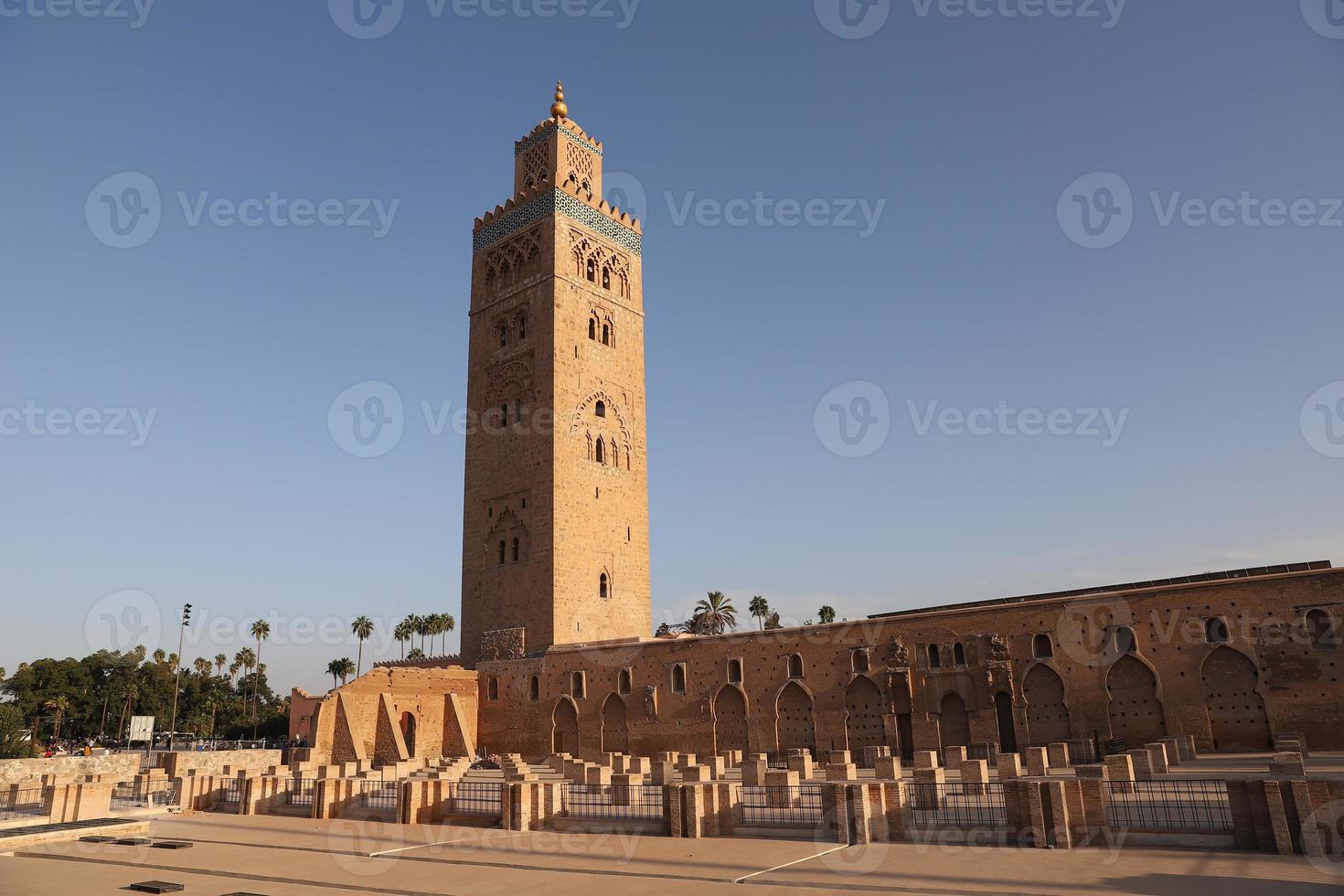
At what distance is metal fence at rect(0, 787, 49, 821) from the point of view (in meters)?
17.3

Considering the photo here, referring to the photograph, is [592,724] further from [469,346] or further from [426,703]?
[469,346]

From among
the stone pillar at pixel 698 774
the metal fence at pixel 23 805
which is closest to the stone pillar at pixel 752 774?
the stone pillar at pixel 698 774

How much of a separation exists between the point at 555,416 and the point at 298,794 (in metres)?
18.5

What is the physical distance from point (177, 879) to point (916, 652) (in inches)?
748

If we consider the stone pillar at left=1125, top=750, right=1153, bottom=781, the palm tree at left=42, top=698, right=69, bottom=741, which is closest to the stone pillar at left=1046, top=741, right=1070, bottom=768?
the stone pillar at left=1125, top=750, right=1153, bottom=781

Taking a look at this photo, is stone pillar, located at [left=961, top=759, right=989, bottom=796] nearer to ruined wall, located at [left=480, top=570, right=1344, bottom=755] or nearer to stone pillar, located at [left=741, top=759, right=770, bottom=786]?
stone pillar, located at [left=741, top=759, right=770, bottom=786]

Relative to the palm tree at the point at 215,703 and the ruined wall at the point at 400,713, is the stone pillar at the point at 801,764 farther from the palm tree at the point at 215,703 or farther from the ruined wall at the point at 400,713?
the palm tree at the point at 215,703

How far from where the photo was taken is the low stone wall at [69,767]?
2389cm

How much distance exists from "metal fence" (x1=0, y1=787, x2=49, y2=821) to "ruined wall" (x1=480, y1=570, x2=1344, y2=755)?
15.5m

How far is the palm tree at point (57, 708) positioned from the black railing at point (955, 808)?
53.9m

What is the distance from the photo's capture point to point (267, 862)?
40.2 ft

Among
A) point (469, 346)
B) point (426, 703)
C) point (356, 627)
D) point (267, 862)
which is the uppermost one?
point (469, 346)

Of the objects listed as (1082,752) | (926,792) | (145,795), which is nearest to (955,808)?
(926,792)

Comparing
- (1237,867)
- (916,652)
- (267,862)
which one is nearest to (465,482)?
(916,652)
